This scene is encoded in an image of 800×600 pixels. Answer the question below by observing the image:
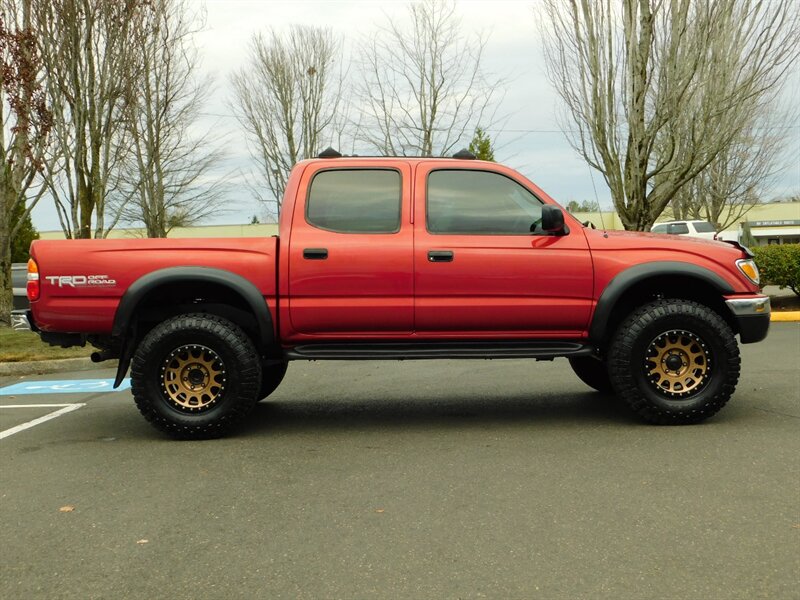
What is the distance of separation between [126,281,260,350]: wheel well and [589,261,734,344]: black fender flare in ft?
7.97

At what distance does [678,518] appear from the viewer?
3.83 metres

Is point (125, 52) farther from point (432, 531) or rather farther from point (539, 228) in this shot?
point (432, 531)

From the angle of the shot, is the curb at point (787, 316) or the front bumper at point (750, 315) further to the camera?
the curb at point (787, 316)

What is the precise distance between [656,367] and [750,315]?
786mm

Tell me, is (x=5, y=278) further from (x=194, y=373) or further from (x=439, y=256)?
(x=439, y=256)

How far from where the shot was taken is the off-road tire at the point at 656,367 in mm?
5836

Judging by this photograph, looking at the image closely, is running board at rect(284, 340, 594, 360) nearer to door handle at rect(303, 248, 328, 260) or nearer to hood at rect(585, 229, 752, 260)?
door handle at rect(303, 248, 328, 260)

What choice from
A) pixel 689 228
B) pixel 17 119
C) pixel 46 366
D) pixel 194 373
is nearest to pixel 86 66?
pixel 17 119

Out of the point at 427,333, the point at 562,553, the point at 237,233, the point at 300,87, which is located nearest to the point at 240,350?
the point at 427,333

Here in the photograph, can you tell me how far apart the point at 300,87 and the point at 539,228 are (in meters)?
24.9

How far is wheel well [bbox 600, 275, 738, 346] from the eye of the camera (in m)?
6.09

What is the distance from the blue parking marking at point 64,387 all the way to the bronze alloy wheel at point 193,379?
9.65 ft

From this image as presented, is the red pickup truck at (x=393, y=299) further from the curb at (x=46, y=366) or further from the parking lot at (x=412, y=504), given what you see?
the curb at (x=46, y=366)

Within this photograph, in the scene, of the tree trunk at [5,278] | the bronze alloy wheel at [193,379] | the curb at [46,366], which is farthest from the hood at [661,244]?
the tree trunk at [5,278]
